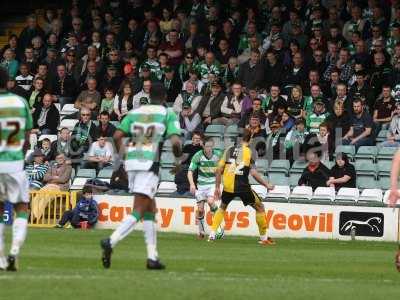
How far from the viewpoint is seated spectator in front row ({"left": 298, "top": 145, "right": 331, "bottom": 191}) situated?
2497cm

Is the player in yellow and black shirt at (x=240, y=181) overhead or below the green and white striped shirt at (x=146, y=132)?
below

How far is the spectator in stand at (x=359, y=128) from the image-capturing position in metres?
25.5

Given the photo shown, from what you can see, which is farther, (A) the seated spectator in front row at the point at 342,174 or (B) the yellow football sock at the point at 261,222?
(A) the seated spectator in front row at the point at 342,174

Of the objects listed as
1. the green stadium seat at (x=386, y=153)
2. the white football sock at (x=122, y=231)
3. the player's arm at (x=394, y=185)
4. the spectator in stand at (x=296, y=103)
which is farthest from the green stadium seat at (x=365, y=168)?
the player's arm at (x=394, y=185)

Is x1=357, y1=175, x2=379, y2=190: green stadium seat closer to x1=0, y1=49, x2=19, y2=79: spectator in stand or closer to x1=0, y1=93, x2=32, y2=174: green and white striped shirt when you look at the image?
x1=0, y1=49, x2=19, y2=79: spectator in stand

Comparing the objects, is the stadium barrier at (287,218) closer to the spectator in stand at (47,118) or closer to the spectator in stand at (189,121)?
the spectator in stand at (189,121)

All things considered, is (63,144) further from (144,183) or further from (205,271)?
(144,183)

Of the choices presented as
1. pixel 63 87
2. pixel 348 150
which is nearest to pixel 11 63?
pixel 63 87

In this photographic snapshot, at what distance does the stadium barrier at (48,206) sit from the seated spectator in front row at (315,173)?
489 centimetres

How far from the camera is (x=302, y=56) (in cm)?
2736

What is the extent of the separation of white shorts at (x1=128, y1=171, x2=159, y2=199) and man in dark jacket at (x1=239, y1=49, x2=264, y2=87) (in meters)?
13.8

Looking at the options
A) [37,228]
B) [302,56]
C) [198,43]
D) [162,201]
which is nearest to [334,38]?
[302,56]

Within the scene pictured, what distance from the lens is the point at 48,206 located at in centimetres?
2628

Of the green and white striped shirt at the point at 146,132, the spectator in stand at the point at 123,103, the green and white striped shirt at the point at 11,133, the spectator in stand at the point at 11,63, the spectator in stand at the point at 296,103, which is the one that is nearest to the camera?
the green and white striped shirt at the point at 11,133
